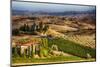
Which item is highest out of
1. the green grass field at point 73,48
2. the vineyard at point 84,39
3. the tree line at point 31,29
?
the tree line at point 31,29

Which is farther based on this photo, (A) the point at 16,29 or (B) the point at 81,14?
(B) the point at 81,14

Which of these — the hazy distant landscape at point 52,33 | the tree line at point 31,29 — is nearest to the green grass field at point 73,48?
the hazy distant landscape at point 52,33

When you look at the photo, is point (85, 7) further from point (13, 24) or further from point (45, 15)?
point (13, 24)

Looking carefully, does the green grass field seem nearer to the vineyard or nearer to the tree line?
the vineyard

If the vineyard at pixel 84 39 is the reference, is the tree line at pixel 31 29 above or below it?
above

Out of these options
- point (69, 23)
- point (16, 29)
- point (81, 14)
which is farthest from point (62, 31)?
point (16, 29)

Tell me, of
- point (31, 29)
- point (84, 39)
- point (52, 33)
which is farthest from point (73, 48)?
point (31, 29)

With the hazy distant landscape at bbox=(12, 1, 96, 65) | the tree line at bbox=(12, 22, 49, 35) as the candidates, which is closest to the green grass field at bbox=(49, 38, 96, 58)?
the hazy distant landscape at bbox=(12, 1, 96, 65)

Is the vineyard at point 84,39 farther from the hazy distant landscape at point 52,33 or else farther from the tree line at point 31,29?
the tree line at point 31,29
